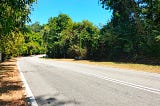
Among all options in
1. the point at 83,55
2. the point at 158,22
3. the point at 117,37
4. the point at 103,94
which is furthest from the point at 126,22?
the point at 103,94

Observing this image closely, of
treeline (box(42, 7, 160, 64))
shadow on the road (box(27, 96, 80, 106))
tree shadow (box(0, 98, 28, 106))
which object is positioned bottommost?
tree shadow (box(0, 98, 28, 106))

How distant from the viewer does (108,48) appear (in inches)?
1823

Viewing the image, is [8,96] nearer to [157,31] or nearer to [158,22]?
[157,31]

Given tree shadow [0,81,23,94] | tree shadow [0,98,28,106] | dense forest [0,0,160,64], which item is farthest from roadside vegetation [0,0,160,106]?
tree shadow [0,98,28,106]

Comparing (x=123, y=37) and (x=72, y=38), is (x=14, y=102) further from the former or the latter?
(x=72, y=38)

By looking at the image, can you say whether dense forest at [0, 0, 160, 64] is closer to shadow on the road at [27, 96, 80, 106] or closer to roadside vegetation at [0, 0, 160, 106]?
roadside vegetation at [0, 0, 160, 106]

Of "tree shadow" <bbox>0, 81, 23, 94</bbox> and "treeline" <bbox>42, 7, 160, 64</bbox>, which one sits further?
"treeline" <bbox>42, 7, 160, 64</bbox>

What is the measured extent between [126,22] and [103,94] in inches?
1260

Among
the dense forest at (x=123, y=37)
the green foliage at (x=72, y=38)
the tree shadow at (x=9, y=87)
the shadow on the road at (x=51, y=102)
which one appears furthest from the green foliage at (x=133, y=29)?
the shadow on the road at (x=51, y=102)

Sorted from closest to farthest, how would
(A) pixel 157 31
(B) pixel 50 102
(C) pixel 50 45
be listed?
(B) pixel 50 102 → (A) pixel 157 31 → (C) pixel 50 45

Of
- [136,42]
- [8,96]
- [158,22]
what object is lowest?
[8,96]

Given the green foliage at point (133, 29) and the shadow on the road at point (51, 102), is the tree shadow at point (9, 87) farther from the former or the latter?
the green foliage at point (133, 29)

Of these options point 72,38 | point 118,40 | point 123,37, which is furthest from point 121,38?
point 72,38

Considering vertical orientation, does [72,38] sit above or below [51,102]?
above
